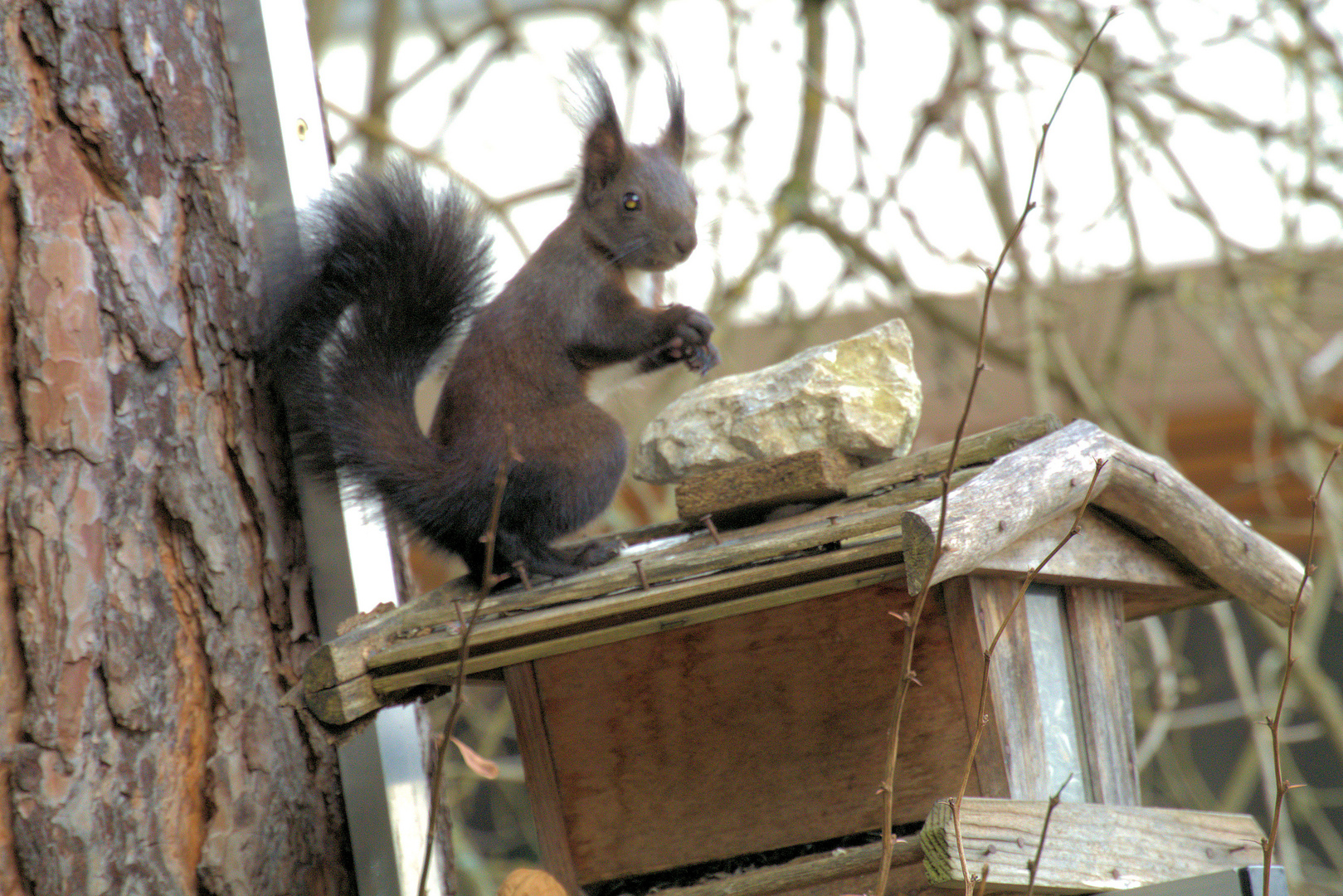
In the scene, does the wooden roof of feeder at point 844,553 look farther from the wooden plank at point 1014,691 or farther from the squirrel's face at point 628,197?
the squirrel's face at point 628,197

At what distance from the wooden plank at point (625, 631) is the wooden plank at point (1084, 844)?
0.20 metres

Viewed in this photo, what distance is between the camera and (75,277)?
1.20 metres

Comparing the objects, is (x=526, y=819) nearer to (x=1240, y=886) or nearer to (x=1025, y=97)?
(x=1025, y=97)

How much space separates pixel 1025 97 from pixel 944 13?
0.25 meters

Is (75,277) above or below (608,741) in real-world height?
above

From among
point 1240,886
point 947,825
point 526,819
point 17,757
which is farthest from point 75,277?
point 526,819

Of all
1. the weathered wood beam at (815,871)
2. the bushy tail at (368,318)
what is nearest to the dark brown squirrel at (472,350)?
the bushy tail at (368,318)

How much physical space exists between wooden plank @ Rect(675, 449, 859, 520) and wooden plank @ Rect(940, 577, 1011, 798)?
152mm

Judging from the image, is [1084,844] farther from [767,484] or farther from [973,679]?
[767,484]

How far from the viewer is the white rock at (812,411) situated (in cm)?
129

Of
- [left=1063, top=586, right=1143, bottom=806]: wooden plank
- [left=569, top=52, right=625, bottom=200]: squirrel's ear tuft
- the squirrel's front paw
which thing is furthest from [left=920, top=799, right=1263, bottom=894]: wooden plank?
[left=569, top=52, right=625, bottom=200]: squirrel's ear tuft

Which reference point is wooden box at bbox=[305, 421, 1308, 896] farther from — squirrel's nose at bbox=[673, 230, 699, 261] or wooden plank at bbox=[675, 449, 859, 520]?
squirrel's nose at bbox=[673, 230, 699, 261]

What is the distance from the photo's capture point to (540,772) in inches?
51.1

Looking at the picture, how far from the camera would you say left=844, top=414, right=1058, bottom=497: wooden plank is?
1.22 meters
